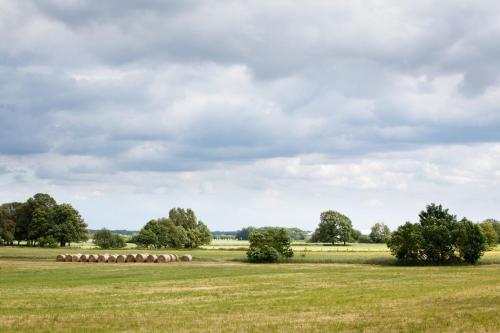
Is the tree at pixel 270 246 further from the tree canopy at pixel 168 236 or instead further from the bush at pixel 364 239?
the bush at pixel 364 239

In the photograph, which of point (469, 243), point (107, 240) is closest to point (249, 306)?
point (469, 243)

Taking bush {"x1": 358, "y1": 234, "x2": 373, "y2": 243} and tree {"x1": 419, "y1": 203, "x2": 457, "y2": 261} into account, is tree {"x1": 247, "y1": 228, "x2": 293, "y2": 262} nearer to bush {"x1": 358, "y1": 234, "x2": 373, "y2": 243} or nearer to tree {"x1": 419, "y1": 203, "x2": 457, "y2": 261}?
tree {"x1": 419, "y1": 203, "x2": 457, "y2": 261}

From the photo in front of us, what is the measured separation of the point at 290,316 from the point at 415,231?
57.1 m

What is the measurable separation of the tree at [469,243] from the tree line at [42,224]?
285 ft

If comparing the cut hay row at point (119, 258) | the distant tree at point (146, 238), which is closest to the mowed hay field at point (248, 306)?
the cut hay row at point (119, 258)

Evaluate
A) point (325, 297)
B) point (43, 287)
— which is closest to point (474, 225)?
point (325, 297)

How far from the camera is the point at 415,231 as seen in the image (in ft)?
260

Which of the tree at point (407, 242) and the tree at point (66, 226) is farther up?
the tree at point (66, 226)

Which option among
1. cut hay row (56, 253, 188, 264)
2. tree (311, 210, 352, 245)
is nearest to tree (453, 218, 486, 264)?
cut hay row (56, 253, 188, 264)

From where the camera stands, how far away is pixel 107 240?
13150 centimetres

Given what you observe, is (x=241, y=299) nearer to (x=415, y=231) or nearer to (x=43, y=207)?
(x=415, y=231)

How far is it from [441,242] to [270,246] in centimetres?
2365

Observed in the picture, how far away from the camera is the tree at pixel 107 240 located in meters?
131

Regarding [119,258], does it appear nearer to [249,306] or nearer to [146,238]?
[146,238]
